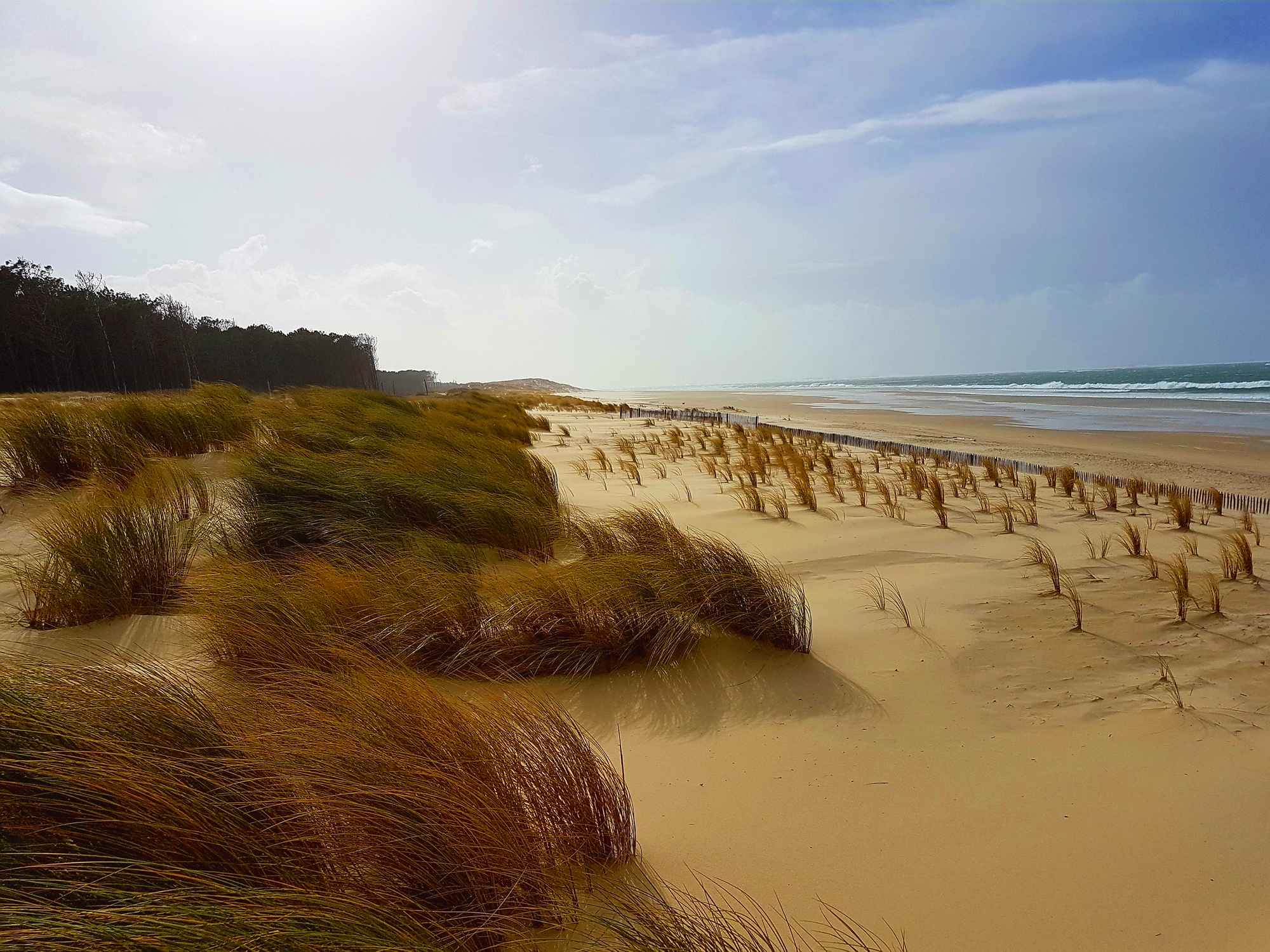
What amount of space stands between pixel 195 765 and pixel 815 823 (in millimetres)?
1739

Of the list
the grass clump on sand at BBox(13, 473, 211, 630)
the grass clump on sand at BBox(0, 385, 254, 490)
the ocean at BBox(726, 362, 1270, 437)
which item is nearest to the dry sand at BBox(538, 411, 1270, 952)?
the grass clump on sand at BBox(13, 473, 211, 630)

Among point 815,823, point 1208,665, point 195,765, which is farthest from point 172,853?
point 1208,665

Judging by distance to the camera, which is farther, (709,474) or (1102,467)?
(1102,467)

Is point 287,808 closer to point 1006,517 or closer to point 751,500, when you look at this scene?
point 751,500

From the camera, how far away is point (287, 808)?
1544 millimetres

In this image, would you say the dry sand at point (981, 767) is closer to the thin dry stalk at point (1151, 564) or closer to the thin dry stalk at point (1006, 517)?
the thin dry stalk at point (1151, 564)

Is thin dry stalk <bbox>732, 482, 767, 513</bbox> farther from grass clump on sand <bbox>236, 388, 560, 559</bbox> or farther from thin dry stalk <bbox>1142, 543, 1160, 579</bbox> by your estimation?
thin dry stalk <bbox>1142, 543, 1160, 579</bbox>

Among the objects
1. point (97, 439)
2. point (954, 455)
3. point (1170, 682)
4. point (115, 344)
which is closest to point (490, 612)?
point (1170, 682)

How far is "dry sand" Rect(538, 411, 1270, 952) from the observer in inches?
70.7

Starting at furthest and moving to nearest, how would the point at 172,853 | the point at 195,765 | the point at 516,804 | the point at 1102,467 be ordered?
the point at 1102,467 < the point at 516,804 < the point at 195,765 < the point at 172,853

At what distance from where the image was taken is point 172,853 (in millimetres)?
1362

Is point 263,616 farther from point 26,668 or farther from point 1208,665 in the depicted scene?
point 1208,665

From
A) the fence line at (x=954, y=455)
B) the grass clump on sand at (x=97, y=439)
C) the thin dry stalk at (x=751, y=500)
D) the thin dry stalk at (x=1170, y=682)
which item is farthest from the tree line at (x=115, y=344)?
the thin dry stalk at (x=1170, y=682)

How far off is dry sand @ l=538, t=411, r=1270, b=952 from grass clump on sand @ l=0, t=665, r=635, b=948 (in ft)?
1.48
